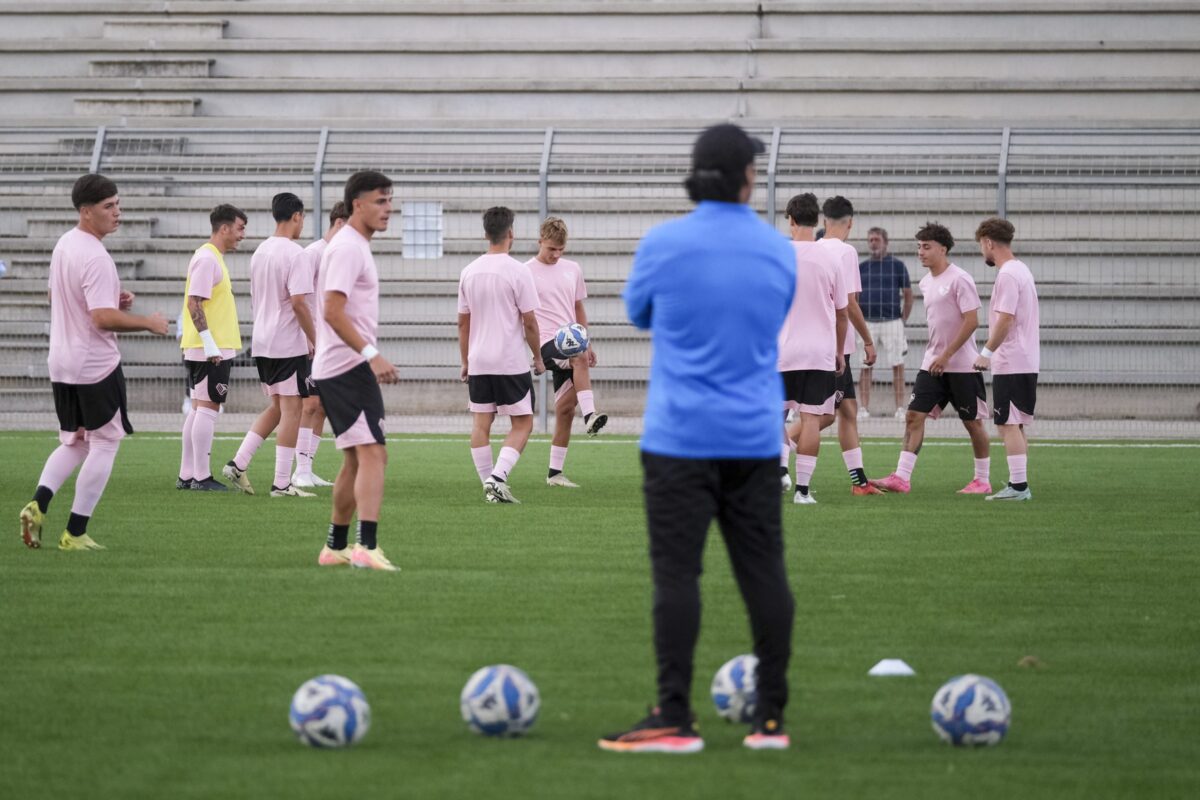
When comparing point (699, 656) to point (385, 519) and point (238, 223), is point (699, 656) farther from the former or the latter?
point (238, 223)

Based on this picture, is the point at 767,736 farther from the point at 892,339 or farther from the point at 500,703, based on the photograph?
the point at 892,339

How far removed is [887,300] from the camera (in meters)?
20.5

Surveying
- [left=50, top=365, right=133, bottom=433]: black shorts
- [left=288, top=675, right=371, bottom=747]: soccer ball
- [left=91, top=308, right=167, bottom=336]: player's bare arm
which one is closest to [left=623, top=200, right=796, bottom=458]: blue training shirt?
[left=288, top=675, right=371, bottom=747]: soccer ball

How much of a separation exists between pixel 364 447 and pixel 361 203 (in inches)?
48.6

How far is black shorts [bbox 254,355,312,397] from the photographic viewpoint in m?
13.3

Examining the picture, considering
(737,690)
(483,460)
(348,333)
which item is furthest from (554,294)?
(737,690)

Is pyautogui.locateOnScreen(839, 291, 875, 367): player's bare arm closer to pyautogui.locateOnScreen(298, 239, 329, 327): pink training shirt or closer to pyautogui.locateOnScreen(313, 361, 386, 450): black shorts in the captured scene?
pyautogui.locateOnScreen(298, 239, 329, 327): pink training shirt

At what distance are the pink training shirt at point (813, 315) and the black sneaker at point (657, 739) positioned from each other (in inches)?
290

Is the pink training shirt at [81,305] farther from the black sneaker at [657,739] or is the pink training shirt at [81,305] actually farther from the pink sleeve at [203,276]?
the black sneaker at [657,739]

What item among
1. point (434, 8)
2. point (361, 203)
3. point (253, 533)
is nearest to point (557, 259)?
point (253, 533)

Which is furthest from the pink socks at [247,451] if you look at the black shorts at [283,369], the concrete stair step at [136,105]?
the concrete stair step at [136,105]

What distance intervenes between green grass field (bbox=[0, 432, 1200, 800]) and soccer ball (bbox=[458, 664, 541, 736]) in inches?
2.6

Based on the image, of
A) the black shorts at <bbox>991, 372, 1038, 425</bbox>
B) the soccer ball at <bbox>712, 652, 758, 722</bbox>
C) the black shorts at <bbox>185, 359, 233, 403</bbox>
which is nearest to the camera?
the soccer ball at <bbox>712, 652, 758, 722</bbox>

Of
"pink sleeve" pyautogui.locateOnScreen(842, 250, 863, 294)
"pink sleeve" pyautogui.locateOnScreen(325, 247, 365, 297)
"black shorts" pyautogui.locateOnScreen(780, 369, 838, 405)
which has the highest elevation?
"pink sleeve" pyautogui.locateOnScreen(842, 250, 863, 294)
